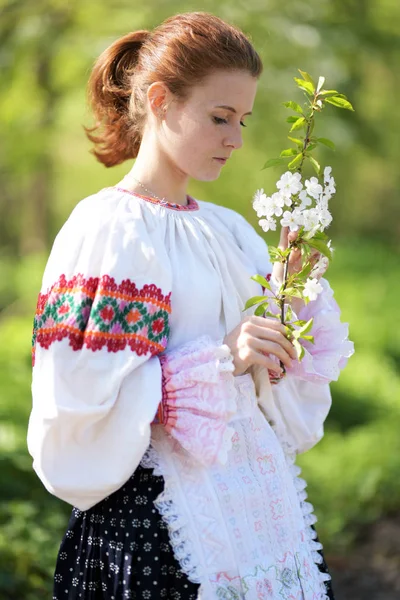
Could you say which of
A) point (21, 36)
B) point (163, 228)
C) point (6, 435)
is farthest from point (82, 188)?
point (163, 228)

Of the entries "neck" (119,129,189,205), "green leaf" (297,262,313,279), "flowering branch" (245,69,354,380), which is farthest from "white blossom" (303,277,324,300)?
"neck" (119,129,189,205)

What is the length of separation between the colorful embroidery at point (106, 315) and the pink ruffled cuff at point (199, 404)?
0.27ft

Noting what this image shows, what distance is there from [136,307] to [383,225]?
1610 centimetres

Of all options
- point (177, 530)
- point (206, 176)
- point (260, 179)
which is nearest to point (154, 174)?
point (206, 176)

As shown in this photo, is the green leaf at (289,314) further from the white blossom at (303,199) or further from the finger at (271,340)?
the white blossom at (303,199)

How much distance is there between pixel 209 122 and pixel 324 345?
639mm

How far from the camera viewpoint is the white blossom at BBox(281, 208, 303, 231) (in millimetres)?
2018

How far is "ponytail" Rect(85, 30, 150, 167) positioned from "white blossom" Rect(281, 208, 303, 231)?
506 mm

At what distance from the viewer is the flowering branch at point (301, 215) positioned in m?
2.02

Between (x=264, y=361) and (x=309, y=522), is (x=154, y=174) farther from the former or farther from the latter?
(x=309, y=522)

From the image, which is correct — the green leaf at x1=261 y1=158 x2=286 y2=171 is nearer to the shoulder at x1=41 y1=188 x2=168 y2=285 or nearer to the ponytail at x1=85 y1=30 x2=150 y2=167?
the shoulder at x1=41 y1=188 x2=168 y2=285

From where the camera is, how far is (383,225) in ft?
57.7

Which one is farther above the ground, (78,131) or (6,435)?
(78,131)

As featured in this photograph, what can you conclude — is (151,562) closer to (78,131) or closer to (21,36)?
(21,36)
